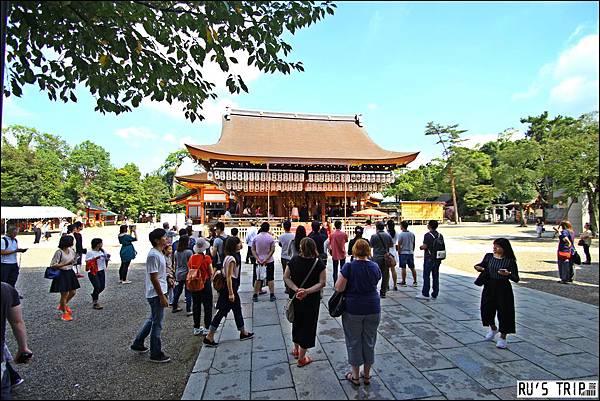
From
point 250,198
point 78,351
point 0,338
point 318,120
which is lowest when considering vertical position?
point 78,351

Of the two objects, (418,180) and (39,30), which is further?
(418,180)

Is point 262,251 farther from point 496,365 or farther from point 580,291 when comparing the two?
point 580,291

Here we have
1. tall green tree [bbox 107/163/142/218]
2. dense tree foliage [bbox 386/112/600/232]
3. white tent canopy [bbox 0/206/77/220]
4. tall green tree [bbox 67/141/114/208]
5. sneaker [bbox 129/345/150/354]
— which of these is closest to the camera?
sneaker [bbox 129/345/150/354]

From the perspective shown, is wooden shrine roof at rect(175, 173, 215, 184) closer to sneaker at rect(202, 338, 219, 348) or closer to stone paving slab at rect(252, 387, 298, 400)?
sneaker at rect(202, 338, 219, 348)

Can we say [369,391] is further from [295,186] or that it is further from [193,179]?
[193,179]

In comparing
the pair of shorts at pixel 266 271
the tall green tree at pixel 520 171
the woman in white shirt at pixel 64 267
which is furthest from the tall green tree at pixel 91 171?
the tall green tree at pixel 520 171

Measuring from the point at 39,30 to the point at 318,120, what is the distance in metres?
22.9

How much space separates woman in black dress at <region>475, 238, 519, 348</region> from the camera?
3.95m

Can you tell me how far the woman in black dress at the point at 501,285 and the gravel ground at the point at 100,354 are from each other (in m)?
3.98

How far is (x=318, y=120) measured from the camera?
2536 cm

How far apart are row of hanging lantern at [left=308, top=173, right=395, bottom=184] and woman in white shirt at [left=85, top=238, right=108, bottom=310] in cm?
1202

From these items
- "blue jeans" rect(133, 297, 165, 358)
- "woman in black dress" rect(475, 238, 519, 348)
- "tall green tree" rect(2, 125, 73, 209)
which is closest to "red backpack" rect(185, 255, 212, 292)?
"blue jeans" rect(133, 297, 165, 358)

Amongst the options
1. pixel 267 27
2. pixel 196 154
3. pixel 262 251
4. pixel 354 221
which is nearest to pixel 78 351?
pixel 262 251

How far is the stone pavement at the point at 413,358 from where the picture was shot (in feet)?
10.1
